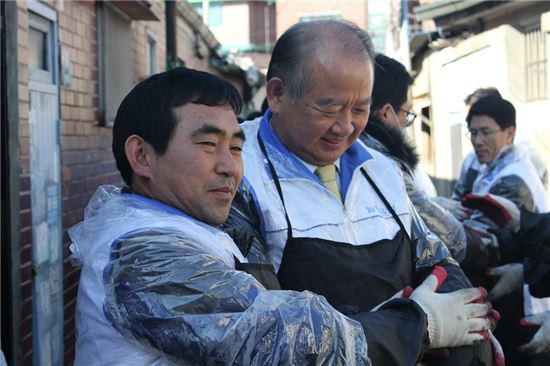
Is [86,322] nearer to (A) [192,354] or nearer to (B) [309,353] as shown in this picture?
(A) [192,354]

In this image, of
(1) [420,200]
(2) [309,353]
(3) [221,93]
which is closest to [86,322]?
(2) [309,353]

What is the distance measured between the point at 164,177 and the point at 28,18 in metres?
2.80

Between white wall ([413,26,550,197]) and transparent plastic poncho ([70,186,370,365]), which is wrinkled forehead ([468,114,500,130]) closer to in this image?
white wall ([413,26,550,197])

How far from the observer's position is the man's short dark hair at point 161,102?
1616 millimetres

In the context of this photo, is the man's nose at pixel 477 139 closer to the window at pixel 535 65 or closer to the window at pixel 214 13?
the window at pixel 535 65

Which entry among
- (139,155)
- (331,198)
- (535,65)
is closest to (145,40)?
(535,65)

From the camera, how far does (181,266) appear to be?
4.51ft

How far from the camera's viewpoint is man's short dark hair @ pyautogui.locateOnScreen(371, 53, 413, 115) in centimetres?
320

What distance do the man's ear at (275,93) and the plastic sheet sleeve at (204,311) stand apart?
3.10 feet

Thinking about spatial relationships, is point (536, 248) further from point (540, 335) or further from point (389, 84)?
point (389, 84)

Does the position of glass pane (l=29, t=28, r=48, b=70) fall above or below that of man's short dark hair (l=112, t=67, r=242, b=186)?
above

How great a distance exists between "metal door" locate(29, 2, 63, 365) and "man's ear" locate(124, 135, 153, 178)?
2411 millimetres

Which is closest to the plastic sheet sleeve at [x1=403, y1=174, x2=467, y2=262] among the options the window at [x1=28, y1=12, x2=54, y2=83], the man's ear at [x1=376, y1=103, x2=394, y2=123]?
the man's ear at [x1=376, y1=103, x2=394, y2=123]

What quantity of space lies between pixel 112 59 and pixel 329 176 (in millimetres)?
4012
